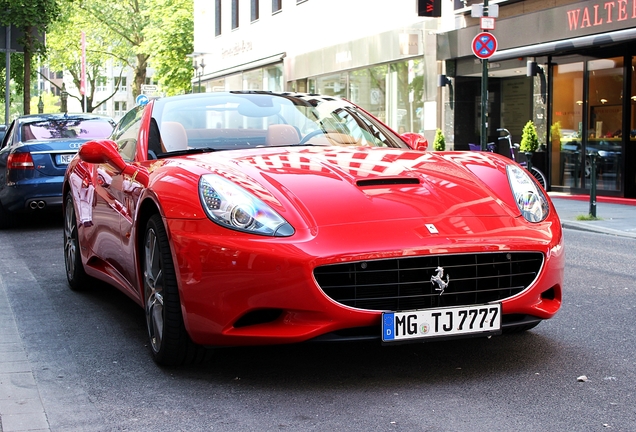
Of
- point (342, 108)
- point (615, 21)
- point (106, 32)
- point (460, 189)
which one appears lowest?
point (460, 189)

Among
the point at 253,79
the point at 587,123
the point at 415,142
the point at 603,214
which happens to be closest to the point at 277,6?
the point at 253,79

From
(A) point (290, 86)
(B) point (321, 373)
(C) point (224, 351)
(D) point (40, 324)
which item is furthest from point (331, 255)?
(A) point (290, 86)

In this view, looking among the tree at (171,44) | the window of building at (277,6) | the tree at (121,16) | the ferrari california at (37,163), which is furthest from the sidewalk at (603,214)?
the tree at (121,16)

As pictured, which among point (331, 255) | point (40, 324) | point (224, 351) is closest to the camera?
point (331, 255)

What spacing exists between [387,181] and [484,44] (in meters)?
13.0

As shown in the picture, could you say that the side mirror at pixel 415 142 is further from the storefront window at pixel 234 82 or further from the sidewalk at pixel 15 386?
the storefront window at pixel 234 82

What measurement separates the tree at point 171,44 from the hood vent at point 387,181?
42.5 m

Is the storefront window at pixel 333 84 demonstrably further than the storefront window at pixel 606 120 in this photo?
Yes

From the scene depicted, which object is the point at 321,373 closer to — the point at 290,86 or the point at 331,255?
the point at 331,255

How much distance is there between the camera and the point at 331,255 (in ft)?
12.7

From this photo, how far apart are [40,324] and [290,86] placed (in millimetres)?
27492

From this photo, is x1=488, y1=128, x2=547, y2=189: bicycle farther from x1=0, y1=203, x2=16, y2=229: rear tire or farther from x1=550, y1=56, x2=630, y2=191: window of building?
x1=0, y1=203, x2=16, y2=229: rear tire

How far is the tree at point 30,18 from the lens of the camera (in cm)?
2205

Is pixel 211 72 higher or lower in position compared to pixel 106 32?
lower
